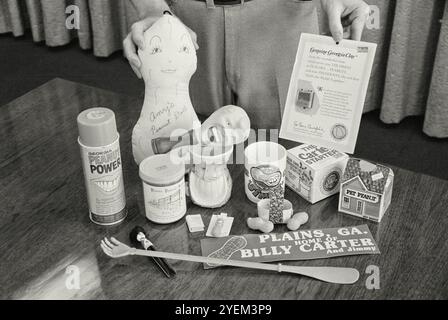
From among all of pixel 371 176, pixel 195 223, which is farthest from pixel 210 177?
pixel 371 176

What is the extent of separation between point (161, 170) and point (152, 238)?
0.13 metres

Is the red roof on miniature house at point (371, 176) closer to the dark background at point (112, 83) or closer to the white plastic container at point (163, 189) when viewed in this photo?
the white plastic container at point (163, 189)

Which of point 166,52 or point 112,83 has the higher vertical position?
point 166,52

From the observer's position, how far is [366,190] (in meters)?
1.01

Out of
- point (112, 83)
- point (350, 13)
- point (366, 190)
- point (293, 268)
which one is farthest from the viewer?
point (112, 83)

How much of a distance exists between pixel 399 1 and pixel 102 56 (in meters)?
1.76

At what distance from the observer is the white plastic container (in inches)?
38.3

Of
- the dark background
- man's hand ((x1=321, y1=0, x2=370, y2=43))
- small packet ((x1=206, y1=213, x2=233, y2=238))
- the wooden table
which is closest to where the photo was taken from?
the wooden table

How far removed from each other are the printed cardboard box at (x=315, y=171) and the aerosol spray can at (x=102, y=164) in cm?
34

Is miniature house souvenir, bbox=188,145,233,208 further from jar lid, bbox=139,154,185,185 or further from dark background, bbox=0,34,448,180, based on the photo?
dark background, bbox=0,34,448,180

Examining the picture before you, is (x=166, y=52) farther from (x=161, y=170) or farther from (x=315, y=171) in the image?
(x=315, y=171)

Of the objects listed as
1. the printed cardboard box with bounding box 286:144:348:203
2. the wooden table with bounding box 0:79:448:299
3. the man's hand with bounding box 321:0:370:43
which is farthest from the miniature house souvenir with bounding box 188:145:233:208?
the man's hand with bounding box 321:0:370:43

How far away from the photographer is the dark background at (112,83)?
231 centimetres

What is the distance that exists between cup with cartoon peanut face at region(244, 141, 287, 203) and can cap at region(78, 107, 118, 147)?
27 cm
